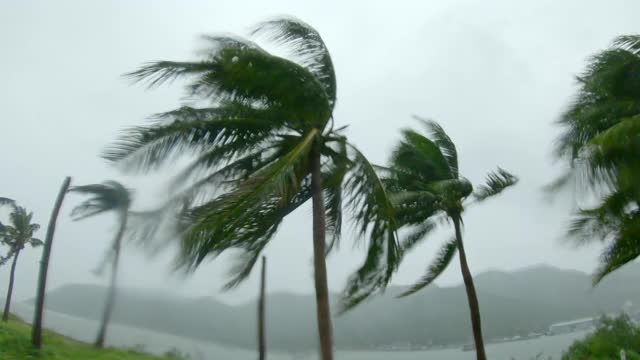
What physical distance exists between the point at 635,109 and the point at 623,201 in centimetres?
200

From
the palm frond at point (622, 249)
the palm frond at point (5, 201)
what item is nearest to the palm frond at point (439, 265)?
the palm frond at point (622, 249)

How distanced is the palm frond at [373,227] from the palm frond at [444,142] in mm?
6451

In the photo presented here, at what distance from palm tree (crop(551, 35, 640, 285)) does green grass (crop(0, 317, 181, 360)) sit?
19.9 metres

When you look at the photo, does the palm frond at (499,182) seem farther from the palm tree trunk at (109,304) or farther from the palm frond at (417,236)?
the palm tree trunk at (109,304)

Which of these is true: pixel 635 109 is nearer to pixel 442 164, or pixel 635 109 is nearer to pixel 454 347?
pixel 442 164

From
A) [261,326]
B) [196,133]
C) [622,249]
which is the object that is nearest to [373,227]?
[196,133]

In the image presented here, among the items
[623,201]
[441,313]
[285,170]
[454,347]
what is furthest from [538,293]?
[285,170]

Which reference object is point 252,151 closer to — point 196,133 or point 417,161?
point 196,133

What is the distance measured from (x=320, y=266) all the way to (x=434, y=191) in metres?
6.59

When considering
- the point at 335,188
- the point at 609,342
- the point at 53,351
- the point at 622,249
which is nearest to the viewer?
the point at 335,188

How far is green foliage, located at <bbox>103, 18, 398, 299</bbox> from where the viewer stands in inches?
277

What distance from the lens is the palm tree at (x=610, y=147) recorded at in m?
8.59

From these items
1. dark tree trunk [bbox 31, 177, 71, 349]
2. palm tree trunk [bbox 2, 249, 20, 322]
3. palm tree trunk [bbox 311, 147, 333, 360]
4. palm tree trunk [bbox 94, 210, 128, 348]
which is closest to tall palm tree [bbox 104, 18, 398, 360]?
palm tree trunk [bbox 311, 147, 333, 360]

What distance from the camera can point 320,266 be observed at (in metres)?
8.14
